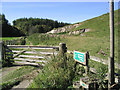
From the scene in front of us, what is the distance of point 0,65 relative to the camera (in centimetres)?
793

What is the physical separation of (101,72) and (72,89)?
1030mm

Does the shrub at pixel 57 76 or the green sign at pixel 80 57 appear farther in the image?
the green sign at pixel 80 57

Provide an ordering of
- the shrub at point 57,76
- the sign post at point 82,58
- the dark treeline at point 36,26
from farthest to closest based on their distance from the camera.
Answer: the dark treeline at point 36,26, the sign post at point 82,58, the shrub at point 57,76

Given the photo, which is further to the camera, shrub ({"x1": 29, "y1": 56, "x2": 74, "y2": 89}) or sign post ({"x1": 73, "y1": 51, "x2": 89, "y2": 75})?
sign post ({"x1": 73, "y1": 51, "x2": 89, "y2": 75})

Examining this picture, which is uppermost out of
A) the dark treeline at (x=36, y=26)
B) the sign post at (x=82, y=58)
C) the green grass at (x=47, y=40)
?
the dark treeline at (x=36, y=26)

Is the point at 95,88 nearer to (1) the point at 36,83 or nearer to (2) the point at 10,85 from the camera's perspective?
(1) the point at 36,83

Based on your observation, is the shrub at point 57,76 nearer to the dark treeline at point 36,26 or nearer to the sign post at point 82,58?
the sign post at point 82,58

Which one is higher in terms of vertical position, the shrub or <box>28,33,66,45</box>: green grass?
<box>28,33,66,45</box>: green grass

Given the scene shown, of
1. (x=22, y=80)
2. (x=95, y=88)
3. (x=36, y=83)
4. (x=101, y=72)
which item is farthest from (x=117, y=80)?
(x=22, y=80)

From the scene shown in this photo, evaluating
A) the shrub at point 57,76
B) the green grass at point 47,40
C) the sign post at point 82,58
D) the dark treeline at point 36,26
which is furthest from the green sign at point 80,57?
the dark treeline at point 36,26

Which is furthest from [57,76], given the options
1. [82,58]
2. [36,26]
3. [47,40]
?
[36,26]

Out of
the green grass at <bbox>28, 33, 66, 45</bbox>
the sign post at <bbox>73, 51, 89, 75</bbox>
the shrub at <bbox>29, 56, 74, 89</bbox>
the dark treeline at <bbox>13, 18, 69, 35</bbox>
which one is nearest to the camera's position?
the shrub at <bbox>29, 56, 74, 89</bbox>

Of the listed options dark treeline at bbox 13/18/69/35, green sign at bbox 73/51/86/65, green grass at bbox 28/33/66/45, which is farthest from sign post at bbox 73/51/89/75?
dark treeline at bbox 13/18/69/35

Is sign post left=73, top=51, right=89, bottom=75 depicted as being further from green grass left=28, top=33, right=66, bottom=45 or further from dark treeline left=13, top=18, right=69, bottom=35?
dark treeline left=13, top=18, right=69, bottom=35
